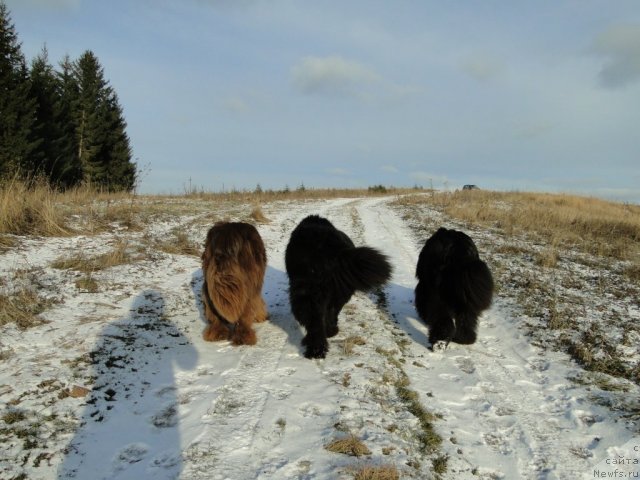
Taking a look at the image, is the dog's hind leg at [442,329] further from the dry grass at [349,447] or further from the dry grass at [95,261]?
the dry grass at [95,261]

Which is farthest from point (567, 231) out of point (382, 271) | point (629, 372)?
point (382, 271)

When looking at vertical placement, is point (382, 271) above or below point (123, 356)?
Result: above

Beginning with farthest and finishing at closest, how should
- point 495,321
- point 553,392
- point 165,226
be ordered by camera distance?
1. point 165,226
2. point 495,321
3. point 553,392

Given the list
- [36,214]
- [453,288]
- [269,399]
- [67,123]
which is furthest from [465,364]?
[67,123]

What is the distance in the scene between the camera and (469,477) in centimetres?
258

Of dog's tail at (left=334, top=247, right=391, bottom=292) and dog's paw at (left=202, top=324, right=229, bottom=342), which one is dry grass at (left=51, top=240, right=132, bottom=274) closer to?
dog's paw at (left=202, top=324, right=229, bottom=342)

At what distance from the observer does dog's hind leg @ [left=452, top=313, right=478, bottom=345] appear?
14.4 ft

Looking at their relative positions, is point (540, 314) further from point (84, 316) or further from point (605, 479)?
point (84, 316)

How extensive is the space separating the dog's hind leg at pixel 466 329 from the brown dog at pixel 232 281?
2223 millimetres

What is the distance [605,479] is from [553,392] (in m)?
1.11

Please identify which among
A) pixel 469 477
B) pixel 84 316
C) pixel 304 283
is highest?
pixel 304 283

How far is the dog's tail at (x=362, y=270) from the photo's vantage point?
408 cm

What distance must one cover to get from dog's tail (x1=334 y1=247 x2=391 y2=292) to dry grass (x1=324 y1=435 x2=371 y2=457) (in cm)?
167

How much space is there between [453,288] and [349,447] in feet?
7.06
